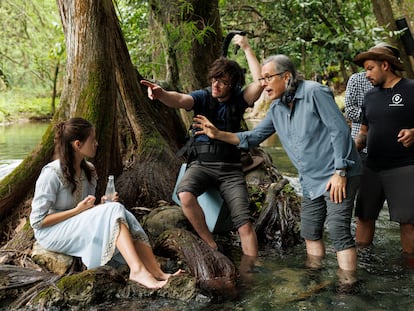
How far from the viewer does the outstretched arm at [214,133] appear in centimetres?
489

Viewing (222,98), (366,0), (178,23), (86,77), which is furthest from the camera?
(366,0)

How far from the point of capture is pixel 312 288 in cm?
450

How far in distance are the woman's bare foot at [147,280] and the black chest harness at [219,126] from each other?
1.46m

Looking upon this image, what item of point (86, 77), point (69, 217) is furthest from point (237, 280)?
point (86, 77)

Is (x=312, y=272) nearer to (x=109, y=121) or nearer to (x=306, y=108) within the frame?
(x=306, y=108)

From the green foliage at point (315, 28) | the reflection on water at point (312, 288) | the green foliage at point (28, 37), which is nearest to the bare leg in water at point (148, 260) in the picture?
the reflection on water at point (312, 288)

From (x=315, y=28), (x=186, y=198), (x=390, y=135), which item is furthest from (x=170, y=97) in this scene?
(x=315, y=28)

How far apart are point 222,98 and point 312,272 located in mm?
1946

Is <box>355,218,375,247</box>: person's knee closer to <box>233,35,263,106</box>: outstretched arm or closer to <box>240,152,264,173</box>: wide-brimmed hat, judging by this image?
<box>233,35,263,106</box>: outstretched arm

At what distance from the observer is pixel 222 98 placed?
5.23 meters

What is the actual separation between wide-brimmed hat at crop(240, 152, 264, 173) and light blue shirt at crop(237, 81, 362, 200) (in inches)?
129

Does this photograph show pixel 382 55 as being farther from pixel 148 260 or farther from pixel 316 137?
pixel 148 260

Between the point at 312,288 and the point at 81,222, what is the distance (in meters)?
2.11

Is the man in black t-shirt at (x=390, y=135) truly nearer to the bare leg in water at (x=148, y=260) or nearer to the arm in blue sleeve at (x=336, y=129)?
the arm in blue sleeve at (x=336, y=129)
